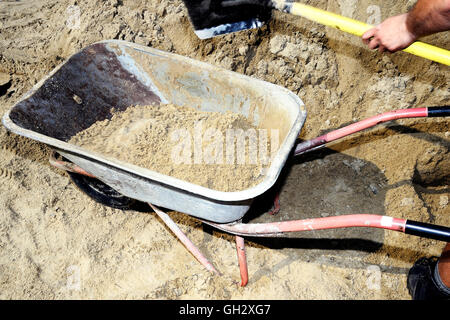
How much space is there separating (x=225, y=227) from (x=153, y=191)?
0.47m

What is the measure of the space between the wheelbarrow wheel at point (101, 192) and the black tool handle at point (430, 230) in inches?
74.4

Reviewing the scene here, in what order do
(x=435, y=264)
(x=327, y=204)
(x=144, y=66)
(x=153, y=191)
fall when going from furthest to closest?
(x=327, y=204), (x=144, y=66), (x=435, y=264), (x=153, y=191)

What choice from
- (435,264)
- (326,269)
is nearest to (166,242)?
(326,269)

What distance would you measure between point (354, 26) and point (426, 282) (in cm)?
179

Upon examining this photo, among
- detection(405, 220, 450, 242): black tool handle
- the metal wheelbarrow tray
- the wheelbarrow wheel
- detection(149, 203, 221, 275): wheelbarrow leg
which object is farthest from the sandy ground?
detection(405, 220, 450, 242): black tool handle

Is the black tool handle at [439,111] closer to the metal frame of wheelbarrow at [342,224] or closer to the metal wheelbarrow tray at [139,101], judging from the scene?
the metal frame of wheelbarrow at [342,224]

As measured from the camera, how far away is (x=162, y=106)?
8.13ft

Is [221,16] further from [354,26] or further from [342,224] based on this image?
[342,224]

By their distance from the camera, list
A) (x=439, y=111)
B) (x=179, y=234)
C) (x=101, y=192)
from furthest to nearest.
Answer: (x=101, y=192) → (x=179, y=234) → (x=439, y=111)

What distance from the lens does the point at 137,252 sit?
2.34 meters

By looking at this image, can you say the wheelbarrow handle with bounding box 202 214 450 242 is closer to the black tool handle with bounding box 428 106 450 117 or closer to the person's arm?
the black tool handle with bounding box 428 106 450 117

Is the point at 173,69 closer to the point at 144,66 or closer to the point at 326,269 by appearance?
the point at 144,66

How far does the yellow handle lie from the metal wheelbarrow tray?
0.44m

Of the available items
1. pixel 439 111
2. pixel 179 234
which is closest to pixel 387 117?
pixel 439 111
